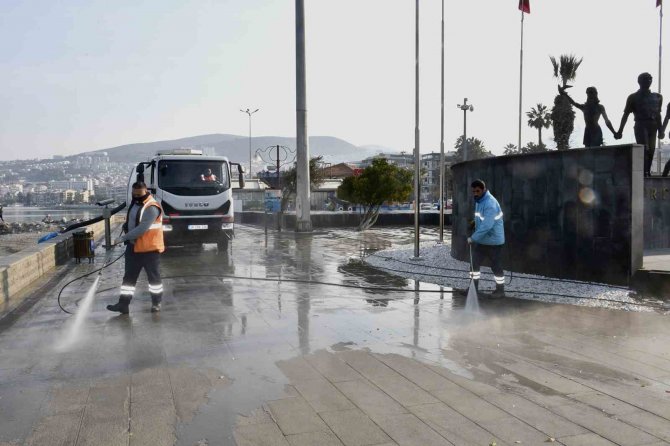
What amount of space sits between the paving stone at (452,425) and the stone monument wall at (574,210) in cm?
650

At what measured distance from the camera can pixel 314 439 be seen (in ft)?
12.6

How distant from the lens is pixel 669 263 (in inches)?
393

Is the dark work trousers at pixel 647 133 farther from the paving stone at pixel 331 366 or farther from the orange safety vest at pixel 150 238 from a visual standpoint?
the orange safety vest at pixel 150 238

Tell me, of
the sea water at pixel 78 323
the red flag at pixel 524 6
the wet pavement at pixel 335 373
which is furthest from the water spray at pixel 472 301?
Result: the red flag at pixel 524 6

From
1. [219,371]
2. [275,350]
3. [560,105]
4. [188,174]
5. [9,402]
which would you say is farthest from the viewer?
[560,105]

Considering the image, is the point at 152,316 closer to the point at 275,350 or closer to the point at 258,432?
the point at 275,350

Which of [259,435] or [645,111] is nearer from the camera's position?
[259,435]

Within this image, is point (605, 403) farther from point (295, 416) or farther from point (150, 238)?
point (150, 238)

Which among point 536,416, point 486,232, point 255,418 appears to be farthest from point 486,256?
point 255,418

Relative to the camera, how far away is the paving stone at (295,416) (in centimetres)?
404

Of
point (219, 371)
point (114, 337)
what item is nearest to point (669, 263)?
point (219, 371)

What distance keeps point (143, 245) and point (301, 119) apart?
1765 centimetres

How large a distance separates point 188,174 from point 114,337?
33.3 feet

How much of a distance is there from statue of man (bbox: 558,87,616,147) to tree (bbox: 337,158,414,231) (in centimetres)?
1286
